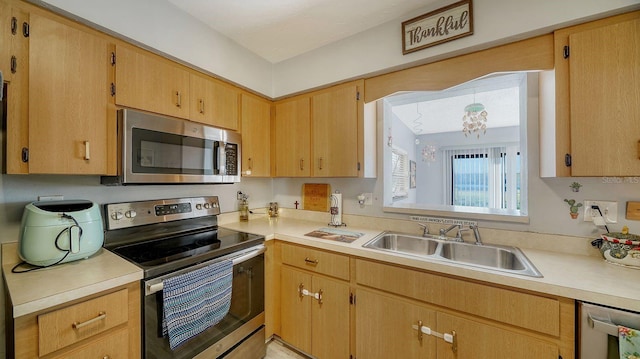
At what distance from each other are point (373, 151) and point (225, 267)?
1.43 m

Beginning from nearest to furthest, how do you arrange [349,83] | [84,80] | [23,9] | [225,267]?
[23,9]
[84,80]
[225,267]
[349,83]

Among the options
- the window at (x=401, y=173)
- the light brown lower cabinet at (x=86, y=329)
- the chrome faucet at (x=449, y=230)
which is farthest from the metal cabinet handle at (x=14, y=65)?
the window at (x=401, y=173)

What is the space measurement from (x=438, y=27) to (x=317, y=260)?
173 cm

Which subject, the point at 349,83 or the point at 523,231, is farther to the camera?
the point at 349,83

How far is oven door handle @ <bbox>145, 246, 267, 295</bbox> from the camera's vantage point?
1.11 metres

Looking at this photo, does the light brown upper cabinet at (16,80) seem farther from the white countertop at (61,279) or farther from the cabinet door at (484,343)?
the cabinet door at (484,343)

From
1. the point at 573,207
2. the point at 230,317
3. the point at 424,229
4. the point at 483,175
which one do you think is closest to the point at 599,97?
the point at 573,207

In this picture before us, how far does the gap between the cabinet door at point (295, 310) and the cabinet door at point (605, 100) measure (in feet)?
5.61

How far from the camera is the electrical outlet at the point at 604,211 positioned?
4.30 ft

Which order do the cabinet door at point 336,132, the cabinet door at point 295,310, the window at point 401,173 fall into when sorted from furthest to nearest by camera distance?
the window at point 401,173 < the cabinet door at point 336,132 < the cabinet door at point 295,310

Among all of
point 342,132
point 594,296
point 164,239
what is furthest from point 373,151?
point 164,239

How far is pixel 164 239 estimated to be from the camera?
1656 mm

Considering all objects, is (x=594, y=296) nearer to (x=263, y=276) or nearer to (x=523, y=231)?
(x=523, y=231)

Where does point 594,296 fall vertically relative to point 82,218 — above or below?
below
